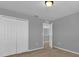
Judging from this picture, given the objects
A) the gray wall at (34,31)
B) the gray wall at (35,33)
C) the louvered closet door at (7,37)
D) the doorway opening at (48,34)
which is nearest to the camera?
the louvered closet door at (7,37)

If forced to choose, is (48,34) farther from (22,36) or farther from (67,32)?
(22,36)

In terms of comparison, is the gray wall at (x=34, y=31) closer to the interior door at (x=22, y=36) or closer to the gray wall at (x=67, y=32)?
the interior door at (x=22, y=36)

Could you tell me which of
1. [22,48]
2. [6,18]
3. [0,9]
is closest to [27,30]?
[22,48]

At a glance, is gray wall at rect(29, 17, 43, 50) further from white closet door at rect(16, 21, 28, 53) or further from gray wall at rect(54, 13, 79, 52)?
gray wall at rect(54, 13, 79, 52)

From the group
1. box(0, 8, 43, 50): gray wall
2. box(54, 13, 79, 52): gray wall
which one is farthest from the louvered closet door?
box(54, 13, 79, 52): gray wall

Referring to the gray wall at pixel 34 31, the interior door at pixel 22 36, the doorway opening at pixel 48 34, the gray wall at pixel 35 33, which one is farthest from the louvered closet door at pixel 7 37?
the doorway opening at pixel 48 34

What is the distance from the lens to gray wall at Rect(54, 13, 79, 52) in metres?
4.30

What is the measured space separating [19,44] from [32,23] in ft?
4.45

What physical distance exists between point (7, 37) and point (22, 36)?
2.72ft

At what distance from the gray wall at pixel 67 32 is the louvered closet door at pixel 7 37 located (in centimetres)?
269

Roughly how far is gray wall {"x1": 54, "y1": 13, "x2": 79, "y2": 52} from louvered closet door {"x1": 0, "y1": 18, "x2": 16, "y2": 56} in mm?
2689

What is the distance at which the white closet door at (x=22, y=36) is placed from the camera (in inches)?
170

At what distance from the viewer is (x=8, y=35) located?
3.88 meters

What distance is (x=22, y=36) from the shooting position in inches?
177
